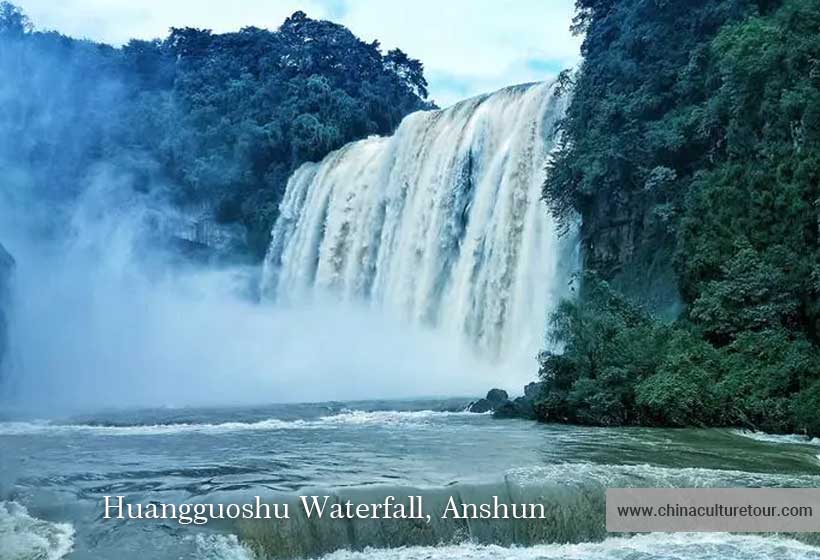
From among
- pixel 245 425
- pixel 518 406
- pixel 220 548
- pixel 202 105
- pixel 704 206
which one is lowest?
pixel 220 548

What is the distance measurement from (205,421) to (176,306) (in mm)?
19870

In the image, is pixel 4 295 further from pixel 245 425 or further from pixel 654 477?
pixel 654 477

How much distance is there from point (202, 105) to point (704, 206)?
31.9 metres

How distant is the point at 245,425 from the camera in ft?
56.7

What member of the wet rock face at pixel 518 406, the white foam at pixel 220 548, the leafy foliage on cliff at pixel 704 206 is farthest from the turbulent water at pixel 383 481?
the leafy foliage on cliff at pixel 704 206

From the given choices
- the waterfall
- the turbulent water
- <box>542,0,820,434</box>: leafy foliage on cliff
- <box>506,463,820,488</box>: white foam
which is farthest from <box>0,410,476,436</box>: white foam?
the waterfall

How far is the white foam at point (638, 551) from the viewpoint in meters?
8.61

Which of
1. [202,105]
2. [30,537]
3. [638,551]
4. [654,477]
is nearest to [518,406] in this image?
[654,477]

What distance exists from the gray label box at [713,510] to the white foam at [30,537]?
551 cm

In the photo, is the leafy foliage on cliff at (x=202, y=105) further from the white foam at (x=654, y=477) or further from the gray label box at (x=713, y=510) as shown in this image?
the gray label box at (x=713, y=510)

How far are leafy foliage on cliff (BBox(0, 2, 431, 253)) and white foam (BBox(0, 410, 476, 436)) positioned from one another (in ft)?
72.1

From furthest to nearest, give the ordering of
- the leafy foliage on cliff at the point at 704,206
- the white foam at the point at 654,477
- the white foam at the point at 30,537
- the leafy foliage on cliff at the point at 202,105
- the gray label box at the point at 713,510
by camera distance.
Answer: the leafy foliage on cliff at the point at 202,105 → the leafy foliage on cliff at the point at 704,206 → the white foam at the point at 654,477 → the gray label box at the point at 713,510 → the white foam at the point at 30,537

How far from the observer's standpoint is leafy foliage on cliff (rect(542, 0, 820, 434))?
15.4 metres

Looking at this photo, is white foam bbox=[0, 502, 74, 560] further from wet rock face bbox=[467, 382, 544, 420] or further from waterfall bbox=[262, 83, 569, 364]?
waterfall bbox=[262, 83, 569, 364]
